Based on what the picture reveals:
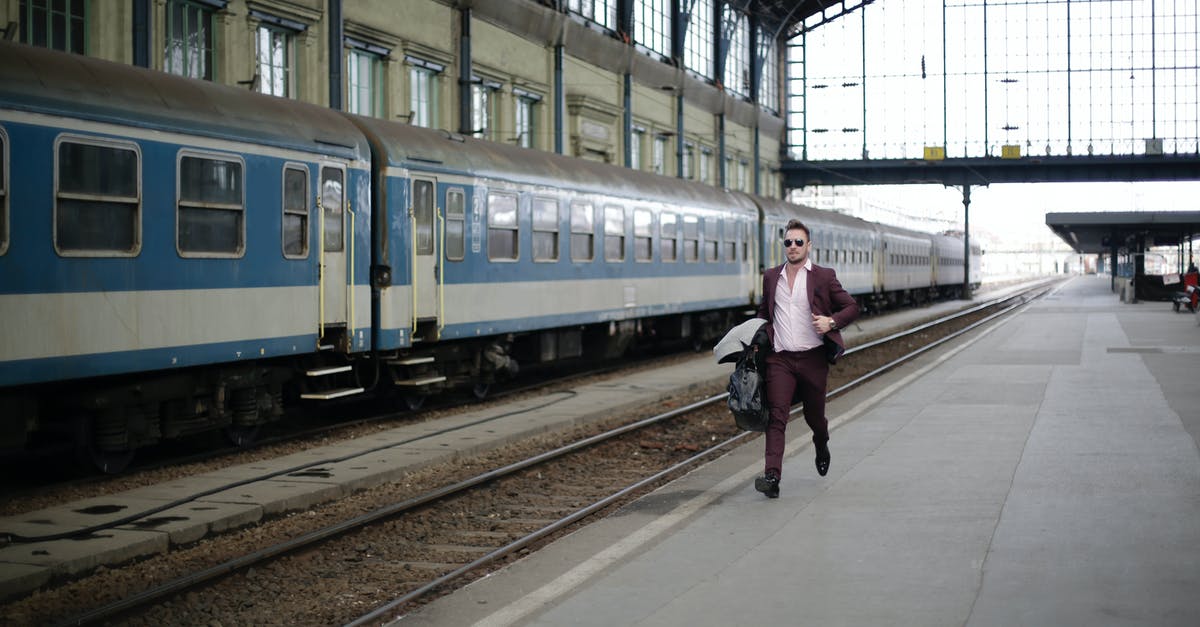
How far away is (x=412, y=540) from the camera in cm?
859

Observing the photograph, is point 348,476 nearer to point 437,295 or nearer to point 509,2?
point 437,295

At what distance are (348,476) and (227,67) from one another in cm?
1320

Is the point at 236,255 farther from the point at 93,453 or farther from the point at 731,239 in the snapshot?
the point at 731,239

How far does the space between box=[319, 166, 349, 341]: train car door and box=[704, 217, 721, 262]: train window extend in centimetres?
1380

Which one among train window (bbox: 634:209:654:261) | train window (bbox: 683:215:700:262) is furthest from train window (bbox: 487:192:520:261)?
train window (bbox: 683:215:700:262)

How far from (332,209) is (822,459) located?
6338 millimetres

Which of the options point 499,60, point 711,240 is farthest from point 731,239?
point 499,60

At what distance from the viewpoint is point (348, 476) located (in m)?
10.4

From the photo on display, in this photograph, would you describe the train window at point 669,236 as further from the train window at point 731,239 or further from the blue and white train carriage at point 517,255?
the train window at point 731,239

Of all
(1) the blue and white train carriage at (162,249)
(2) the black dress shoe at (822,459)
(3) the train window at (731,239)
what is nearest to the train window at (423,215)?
(1) the blue and white train carriage at (162,249)

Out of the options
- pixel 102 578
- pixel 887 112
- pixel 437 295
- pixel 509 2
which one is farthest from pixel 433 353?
pixel 887 112

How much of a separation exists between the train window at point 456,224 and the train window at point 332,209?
7.57 feet

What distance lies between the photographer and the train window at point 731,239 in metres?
27.9

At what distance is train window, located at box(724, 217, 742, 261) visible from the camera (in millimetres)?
27903
